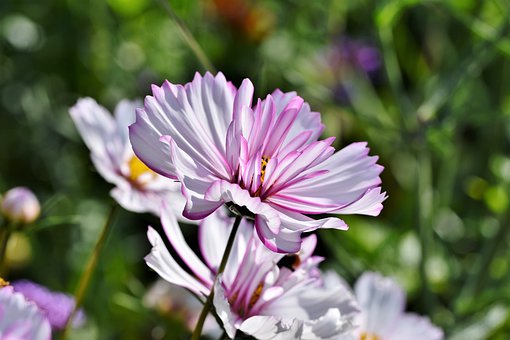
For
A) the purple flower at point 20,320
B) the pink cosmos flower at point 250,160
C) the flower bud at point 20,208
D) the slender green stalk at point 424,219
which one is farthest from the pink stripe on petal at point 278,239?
the slender green stalk at point 424,219

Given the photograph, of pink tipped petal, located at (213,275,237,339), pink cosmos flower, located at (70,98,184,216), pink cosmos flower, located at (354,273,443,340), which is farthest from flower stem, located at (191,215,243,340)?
pink cosmos flower, located at (354,273,443,340)

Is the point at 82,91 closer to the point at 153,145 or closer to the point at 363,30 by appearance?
the point at 363,30

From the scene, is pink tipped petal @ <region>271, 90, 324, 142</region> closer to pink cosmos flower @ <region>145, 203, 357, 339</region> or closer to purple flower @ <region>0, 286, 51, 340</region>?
pink cosmos flower @ <region>145, 203, 357, 339</region>

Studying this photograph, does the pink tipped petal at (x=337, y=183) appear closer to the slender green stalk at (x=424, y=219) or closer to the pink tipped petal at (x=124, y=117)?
the pink tipped petal at (x=124, y=117)

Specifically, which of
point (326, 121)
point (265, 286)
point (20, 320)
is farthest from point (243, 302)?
point (326, 121)

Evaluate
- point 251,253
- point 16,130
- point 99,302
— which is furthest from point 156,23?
point 251,253

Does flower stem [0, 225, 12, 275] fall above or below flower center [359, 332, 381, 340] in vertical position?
below
